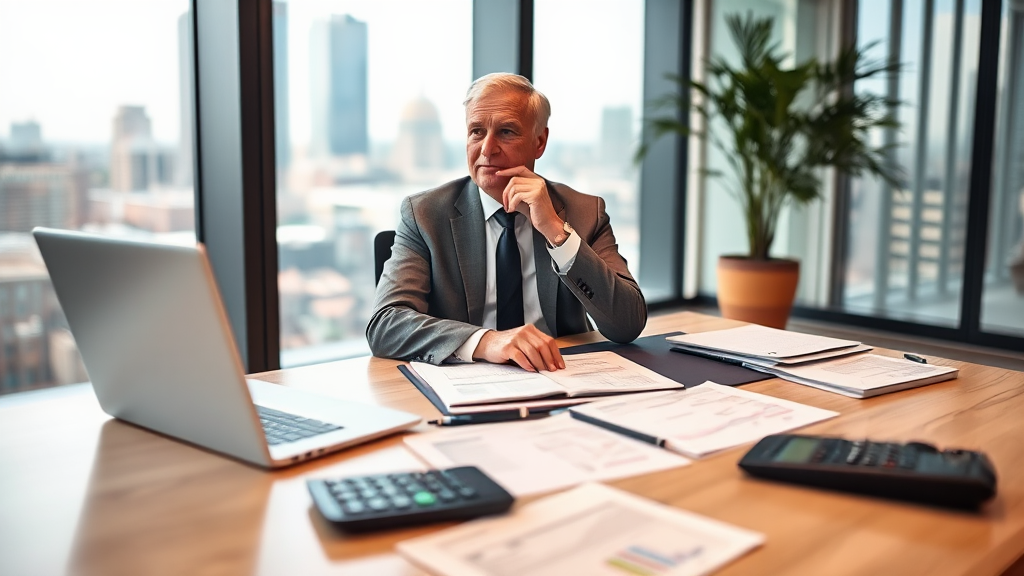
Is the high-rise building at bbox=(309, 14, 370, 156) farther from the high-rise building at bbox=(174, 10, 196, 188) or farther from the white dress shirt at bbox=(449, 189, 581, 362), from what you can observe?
the white dress shirt at bbox=(449, 189, 581, 362)

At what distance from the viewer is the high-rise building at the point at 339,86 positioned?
3354 millimetres

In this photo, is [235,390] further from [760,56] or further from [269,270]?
[760,56]

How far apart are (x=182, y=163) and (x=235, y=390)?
229 centimetres

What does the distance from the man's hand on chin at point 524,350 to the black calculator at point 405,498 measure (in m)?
0.57

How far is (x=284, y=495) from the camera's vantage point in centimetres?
100

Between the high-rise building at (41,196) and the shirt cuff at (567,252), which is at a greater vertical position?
the high-rise building at (41,196)

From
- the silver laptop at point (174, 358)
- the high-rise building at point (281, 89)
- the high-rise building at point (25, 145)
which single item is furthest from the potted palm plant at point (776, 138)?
the silver laptop at point (174, 358)

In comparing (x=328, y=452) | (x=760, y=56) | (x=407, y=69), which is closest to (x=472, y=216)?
(x=328, y=452)

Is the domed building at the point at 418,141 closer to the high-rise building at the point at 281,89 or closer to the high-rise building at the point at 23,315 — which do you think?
the high-rise building at the point at 281,89

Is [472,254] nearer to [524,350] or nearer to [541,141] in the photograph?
[541,141]

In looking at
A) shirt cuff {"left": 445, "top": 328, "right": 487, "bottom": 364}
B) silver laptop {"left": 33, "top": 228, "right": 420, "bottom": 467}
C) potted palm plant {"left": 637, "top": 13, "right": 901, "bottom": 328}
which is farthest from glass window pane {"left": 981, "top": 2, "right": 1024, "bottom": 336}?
silver laptop {"left": 33, "top": 228, "right": 420, "bottom": 467}

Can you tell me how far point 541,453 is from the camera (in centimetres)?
111

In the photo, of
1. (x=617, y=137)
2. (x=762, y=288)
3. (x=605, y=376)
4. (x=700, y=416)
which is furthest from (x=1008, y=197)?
(x=700, y=416)

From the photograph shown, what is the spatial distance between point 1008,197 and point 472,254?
320cm
